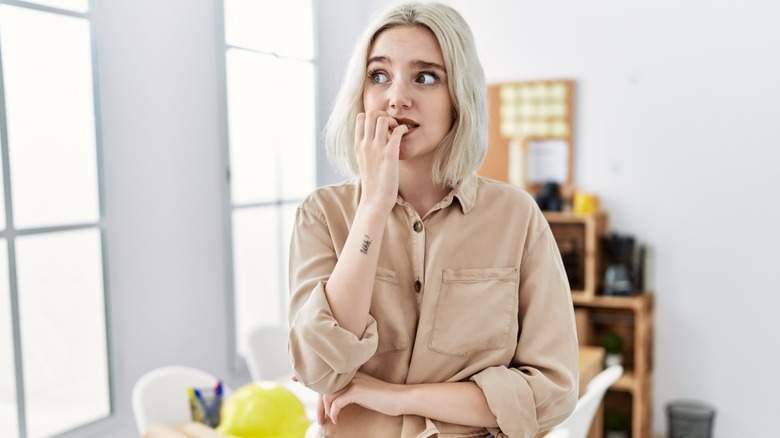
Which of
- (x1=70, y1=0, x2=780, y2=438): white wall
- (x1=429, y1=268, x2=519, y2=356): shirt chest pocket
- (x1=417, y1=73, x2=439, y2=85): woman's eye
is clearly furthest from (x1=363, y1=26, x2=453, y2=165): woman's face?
(x1=70, y1=0, x2=780, y2=438): white wall

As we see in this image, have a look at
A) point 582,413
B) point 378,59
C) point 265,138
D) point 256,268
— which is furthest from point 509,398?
point 265,138

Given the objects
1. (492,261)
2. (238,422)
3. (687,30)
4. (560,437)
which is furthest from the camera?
(687,30)

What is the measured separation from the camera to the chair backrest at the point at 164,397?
1.91 meters

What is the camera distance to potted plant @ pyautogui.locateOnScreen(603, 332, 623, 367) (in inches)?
126

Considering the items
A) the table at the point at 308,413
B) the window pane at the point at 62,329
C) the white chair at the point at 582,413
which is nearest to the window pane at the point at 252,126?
the window pane at the point at 62,329

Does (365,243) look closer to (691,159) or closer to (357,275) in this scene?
(357,275)

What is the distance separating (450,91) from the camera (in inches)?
39.1

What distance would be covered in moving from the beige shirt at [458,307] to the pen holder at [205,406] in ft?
3.21

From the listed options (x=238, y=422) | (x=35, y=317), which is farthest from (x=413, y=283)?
(x=35, y=317)

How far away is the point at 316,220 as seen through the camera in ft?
3.39

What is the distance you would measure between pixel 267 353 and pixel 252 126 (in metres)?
1.09

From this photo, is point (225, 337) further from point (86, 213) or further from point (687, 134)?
point (687, 134)

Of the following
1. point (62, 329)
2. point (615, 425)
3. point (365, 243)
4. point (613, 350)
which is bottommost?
point (615, 425)

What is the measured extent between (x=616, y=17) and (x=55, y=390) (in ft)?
9.64
